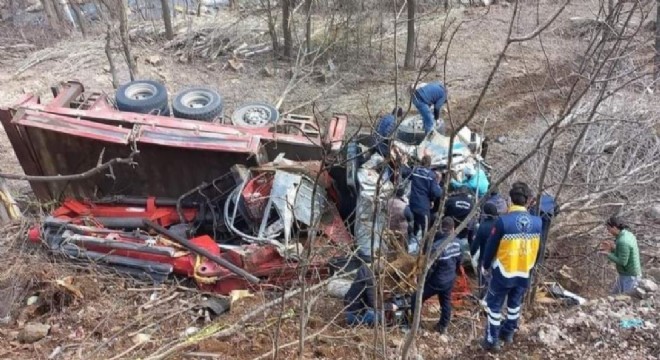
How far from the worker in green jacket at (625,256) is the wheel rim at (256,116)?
444 cm

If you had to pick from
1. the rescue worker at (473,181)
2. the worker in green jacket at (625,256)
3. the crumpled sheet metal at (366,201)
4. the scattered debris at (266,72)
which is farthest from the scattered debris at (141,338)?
the scattered debris at (266,72)

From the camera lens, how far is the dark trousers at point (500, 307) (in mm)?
5805

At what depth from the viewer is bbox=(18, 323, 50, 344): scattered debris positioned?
595 cm

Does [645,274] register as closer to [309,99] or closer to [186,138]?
[186,138]

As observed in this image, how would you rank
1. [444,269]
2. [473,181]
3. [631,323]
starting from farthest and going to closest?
[473,181] → [444,269] → [631,323]

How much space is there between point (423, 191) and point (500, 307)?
5.78 feet

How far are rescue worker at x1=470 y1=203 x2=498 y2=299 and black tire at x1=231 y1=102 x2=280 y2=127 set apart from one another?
313 centimetres

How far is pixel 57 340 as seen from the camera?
6016mm

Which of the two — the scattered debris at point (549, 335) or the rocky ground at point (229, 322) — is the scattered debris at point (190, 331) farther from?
the scattered debris at point (549, 335)

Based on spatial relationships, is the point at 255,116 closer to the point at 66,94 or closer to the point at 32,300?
the point at 66,94

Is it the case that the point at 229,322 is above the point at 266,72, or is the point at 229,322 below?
above

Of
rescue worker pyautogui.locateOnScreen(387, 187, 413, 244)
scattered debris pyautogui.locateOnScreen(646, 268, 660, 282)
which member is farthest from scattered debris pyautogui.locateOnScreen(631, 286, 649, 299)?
rescue worker pyautogui.locateOnScreen(387, 187, 413, 244)

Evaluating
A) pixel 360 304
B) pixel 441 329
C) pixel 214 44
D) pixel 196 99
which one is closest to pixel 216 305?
pixel 360 304

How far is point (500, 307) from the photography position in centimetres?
585
